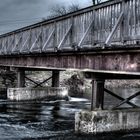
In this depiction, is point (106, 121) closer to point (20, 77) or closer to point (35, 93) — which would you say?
point (35, 93)

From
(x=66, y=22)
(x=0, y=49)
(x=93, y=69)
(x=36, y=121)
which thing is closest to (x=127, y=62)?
(x=93, y=69)

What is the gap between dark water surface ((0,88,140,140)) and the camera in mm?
19744

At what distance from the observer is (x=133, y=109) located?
20.9 m

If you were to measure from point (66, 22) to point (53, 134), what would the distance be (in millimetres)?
6828

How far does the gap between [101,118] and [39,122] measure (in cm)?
630

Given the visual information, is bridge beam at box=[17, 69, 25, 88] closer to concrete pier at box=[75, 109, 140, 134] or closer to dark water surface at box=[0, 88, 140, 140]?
dark water surface at box=[0, 88, 140, 140]

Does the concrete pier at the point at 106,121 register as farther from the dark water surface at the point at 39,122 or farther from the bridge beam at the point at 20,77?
the bridge beam at the point at 20,77

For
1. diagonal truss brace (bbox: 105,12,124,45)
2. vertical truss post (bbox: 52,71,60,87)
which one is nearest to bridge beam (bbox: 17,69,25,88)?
vertical truss post (bbox: 52,71,60,87)

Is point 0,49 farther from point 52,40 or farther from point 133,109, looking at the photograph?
point 133,109

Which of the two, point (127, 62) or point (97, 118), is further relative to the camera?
point (97, 118)

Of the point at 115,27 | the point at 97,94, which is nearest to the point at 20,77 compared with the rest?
the point at 97,94

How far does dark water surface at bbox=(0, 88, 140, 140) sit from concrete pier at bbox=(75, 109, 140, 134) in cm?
50

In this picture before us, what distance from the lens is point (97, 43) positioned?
19.5m

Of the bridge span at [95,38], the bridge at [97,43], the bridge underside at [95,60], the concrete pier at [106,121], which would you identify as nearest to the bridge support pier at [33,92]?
the bridge at [97,43]
